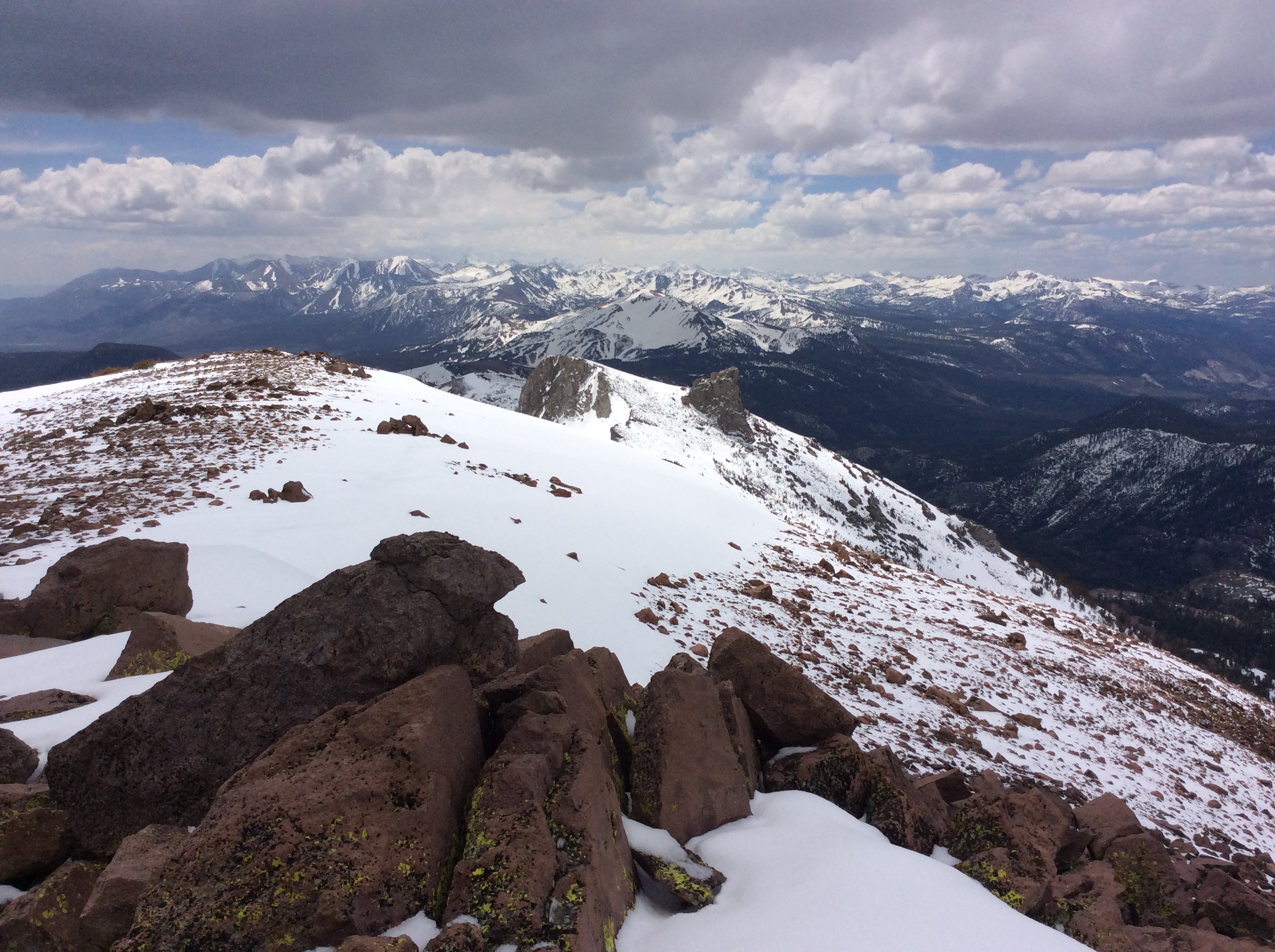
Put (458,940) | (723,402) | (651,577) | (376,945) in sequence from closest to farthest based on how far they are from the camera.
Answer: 1. (376,945)
2. (458,940)
3. (651,577)
4. (723,402)

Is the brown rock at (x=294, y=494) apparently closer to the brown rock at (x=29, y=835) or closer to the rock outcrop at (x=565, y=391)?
the brown rock at (x=29, y=835)

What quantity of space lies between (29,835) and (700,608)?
1469 centimetres

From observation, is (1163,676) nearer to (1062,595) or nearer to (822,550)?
(822,550)

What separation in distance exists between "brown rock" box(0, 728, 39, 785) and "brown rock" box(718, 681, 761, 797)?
7.66 metres

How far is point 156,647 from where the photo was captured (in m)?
8.10

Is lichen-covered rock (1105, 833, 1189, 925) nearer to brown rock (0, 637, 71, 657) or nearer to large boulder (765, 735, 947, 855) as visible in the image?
large boulder (765, 735, 947, 855)

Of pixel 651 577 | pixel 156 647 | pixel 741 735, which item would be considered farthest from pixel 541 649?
pixel 651 577

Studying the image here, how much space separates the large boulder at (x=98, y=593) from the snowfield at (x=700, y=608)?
0.88 m

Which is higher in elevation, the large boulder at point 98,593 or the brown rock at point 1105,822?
the large boulder at point 98,593

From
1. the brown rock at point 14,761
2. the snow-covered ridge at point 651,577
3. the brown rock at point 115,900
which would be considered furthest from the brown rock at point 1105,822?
Answer: the brown rock at point 14,761

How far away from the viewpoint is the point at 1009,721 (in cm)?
1490

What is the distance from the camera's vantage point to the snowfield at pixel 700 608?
19.7ft

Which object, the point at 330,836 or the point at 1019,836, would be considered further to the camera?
the point at 1019,836

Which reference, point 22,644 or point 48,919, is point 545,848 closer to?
point 48,919
